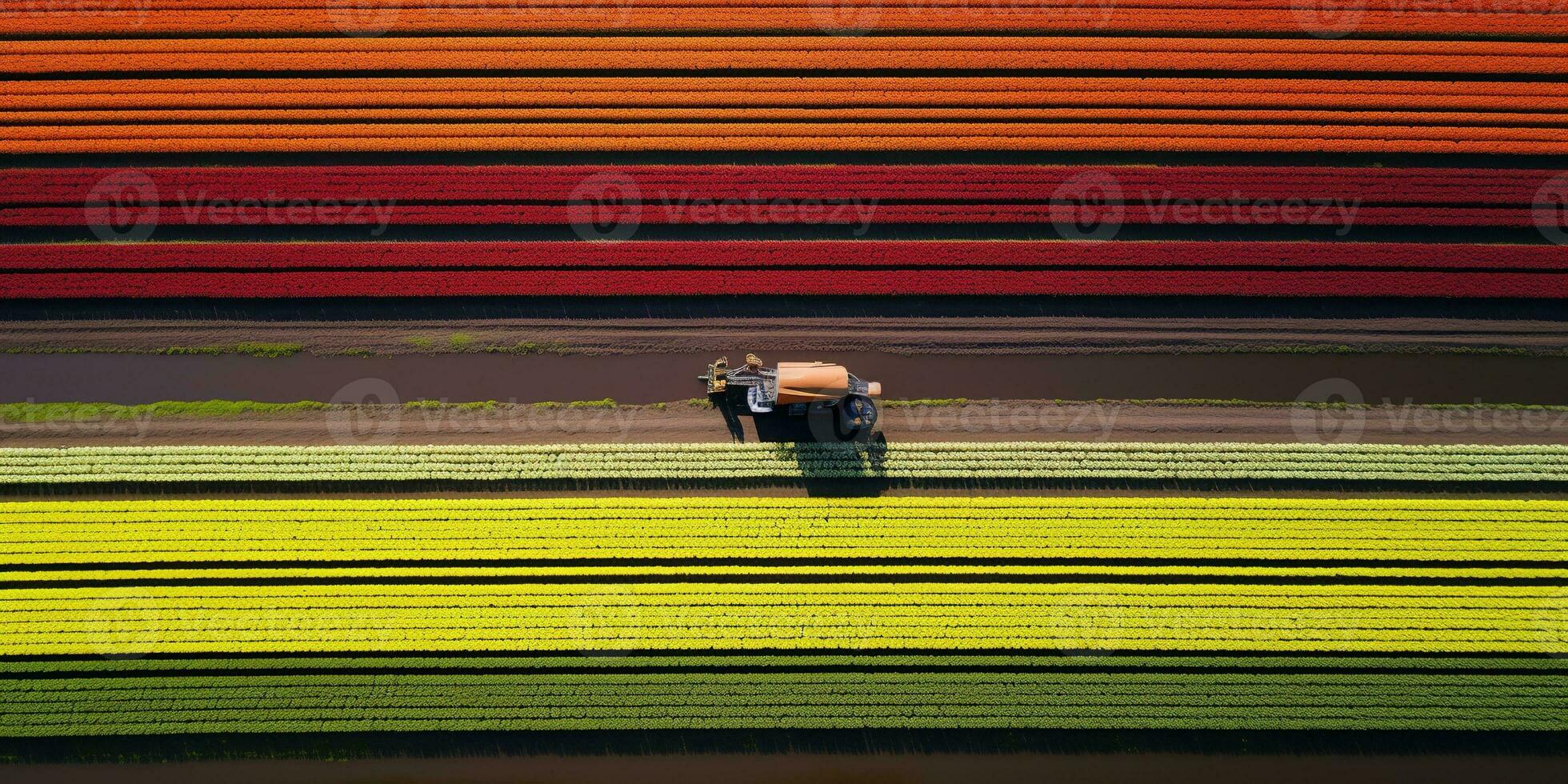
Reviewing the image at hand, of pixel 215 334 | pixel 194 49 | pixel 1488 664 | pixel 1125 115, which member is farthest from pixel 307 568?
pixel 1488 664

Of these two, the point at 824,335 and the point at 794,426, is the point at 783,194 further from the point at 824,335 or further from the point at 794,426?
the point at 794,426

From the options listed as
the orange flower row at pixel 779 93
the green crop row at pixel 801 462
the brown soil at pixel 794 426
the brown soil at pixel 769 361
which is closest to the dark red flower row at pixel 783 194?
the orange flower row at pixel 779 93

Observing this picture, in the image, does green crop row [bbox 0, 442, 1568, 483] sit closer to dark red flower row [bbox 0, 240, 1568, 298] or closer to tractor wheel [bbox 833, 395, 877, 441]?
tractor wheel [bbox 833, 395, 877, 441]

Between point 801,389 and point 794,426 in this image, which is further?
point 794,426

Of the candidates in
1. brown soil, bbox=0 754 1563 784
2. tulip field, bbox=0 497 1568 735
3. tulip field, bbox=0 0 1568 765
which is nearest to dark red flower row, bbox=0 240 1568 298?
tulip field, bbox=0 0 1568 765

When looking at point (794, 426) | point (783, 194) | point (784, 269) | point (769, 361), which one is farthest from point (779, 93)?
point (794, 426)

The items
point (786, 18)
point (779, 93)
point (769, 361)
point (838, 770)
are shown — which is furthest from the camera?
point (786, 18)
